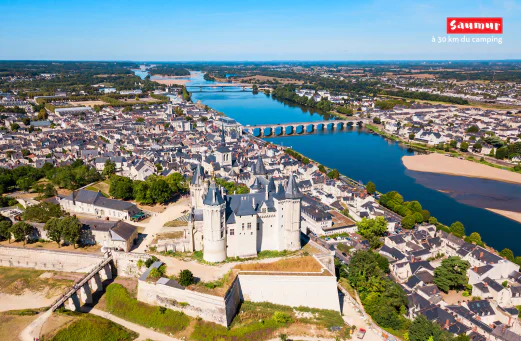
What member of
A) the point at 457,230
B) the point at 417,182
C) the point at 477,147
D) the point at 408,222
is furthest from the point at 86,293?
the point at 477,147

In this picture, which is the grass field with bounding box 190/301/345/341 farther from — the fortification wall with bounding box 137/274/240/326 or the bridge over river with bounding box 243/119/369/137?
the bridge over river with bounding box 243/119/369/137

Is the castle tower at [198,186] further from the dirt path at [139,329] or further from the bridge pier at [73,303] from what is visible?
the bridge pier at [73,303]

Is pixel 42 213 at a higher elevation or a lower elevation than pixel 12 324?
higher

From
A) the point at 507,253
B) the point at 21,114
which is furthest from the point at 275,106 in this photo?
the point at 507,253

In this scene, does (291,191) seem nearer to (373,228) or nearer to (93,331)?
(373,228)

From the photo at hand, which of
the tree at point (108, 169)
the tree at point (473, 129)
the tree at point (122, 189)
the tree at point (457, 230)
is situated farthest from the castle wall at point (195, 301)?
the tree at point (473, 129)

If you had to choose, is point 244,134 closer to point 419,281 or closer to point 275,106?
point 275,106
